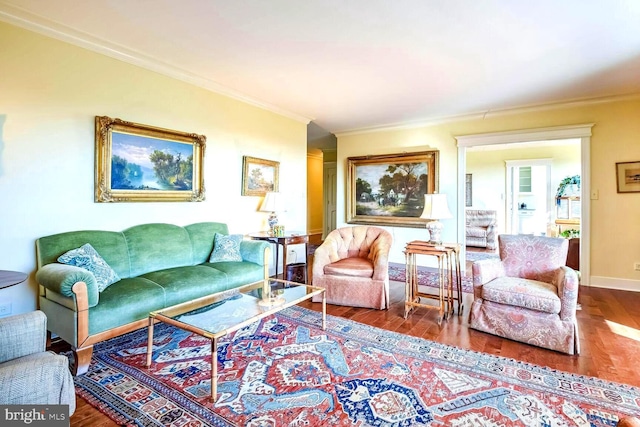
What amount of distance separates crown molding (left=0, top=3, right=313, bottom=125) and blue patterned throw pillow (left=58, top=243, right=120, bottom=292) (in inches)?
72.5

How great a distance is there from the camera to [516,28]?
2662mm

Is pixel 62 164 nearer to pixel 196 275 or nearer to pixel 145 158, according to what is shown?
pixel 145 158

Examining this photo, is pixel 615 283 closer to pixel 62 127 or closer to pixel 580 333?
pixel 580 333

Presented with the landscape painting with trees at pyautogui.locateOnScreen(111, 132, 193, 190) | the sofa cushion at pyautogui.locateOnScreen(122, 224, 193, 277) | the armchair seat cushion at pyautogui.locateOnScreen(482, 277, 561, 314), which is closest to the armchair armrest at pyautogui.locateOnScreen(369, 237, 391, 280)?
the armchair seat cushion at pyautogui.locateOnScreen(482, 277, 561, 314)

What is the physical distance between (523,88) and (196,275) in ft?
14.8

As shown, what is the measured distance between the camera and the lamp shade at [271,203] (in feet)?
14.8

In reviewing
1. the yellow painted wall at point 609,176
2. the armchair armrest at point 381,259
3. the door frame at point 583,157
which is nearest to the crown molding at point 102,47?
the armchair armrest at point 381,259

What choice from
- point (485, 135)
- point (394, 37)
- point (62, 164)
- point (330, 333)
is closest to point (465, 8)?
point (394, 37)

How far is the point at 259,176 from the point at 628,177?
5.11m

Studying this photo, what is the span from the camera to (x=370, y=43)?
293 cm

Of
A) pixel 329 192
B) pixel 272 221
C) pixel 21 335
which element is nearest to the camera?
pixel 21 335

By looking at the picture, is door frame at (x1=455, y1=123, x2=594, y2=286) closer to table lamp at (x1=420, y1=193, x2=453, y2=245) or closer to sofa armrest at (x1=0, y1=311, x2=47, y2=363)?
table lamp at (x1=420, y1=193, x2=453, y2=245)

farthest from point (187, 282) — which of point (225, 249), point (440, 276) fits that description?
point (440, 276)

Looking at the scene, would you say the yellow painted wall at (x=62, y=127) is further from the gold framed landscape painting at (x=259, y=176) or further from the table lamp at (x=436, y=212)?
the table lamp at (x=436, y=212)
